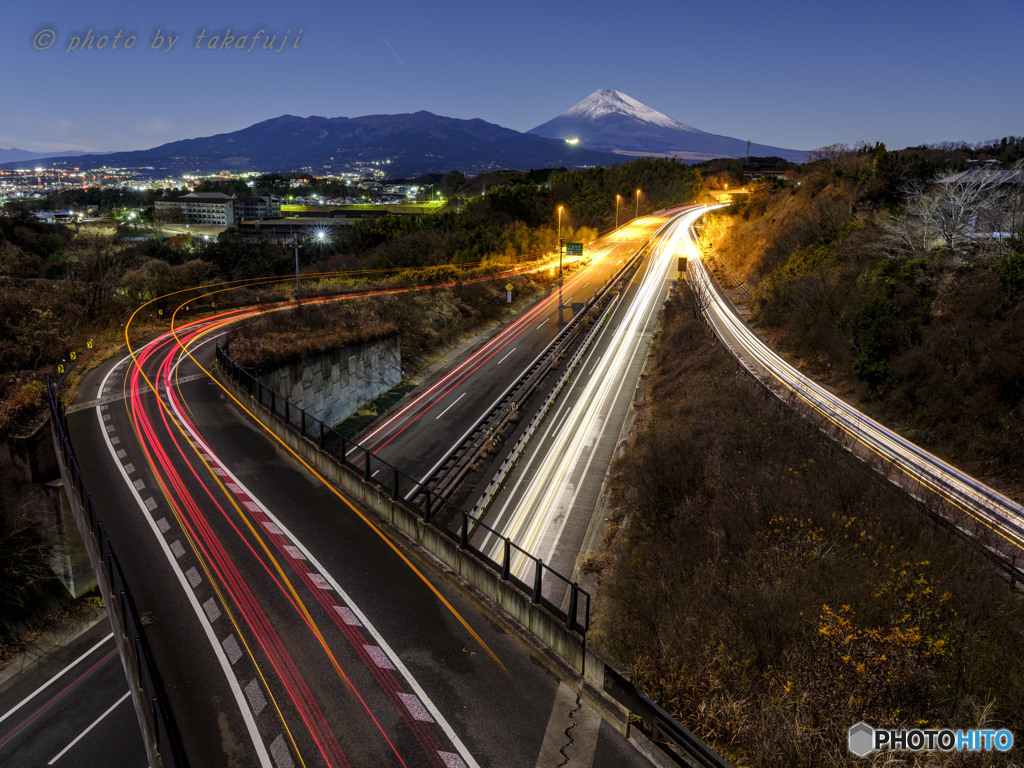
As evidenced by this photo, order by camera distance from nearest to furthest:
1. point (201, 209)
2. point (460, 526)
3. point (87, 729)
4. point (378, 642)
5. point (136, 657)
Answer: point (136, 657) < point (378, 642) < point (87, 729) < point (460, 526) < point (201, 209)

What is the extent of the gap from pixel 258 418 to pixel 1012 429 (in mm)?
28188

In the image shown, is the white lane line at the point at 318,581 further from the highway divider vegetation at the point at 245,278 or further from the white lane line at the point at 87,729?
the highway divider vegetation at the point at 245,278

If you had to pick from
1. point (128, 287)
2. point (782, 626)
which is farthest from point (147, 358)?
point (782, 626)

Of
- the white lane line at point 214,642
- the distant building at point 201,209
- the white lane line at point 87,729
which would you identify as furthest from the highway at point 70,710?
the distant building at point 201,209

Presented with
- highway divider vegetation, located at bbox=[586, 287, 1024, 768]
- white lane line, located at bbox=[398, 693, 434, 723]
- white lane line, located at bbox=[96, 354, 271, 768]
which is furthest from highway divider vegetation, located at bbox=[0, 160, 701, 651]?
highway divider vegetation, located at bbox=[586, 287, 1024, 768]

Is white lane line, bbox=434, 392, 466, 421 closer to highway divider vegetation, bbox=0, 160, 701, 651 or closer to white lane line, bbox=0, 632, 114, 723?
highway divider vegetation, bbox=0, 160, 701, 651

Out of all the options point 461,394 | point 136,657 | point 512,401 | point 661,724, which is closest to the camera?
point 661,724

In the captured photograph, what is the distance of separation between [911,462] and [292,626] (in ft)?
70.1

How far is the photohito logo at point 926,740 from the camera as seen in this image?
28.6 feet

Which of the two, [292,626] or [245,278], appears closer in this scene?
[292,626]

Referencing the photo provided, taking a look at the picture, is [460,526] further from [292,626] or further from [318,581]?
[292,626]

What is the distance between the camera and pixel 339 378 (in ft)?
114

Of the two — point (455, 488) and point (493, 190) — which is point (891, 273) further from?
point (493, 190)

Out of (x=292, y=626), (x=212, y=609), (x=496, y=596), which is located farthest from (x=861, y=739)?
(x=212, y=609)
